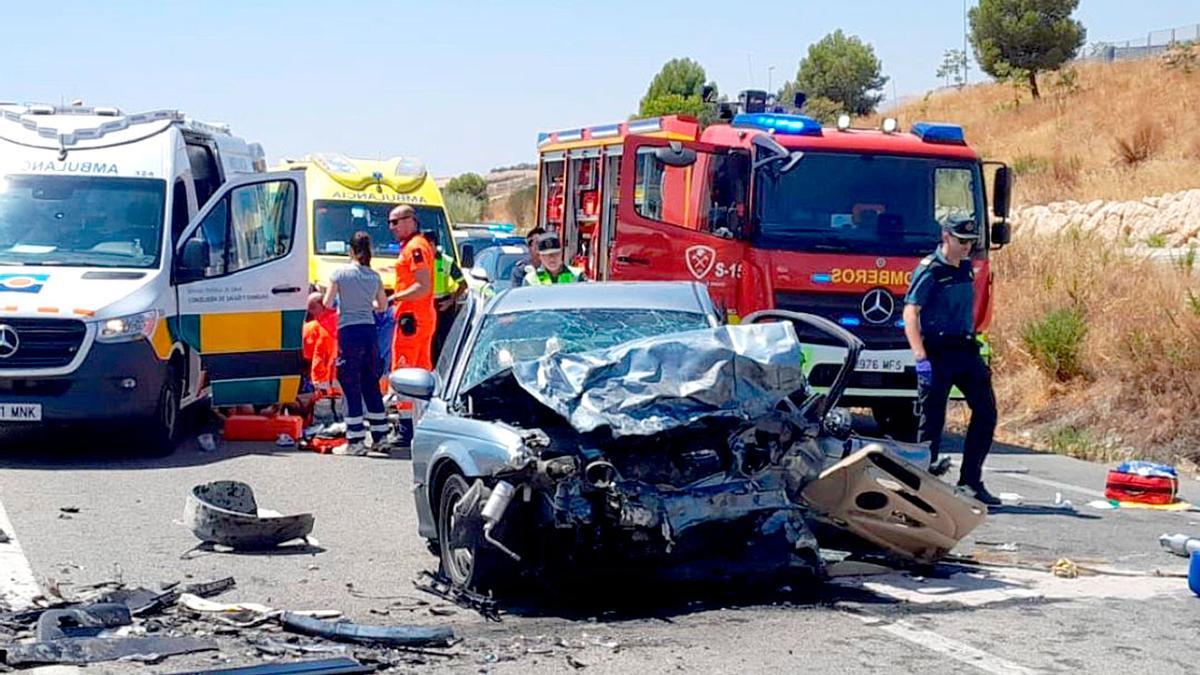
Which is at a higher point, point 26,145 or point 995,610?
point 26,145

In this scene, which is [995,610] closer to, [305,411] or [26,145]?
[305,411]

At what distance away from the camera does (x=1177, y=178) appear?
33.2 meters

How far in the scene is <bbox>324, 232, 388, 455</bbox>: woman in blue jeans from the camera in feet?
44.0

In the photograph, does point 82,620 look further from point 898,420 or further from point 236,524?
point 898,420

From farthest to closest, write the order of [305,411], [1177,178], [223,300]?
[1177,178], [305,411], [223,300]

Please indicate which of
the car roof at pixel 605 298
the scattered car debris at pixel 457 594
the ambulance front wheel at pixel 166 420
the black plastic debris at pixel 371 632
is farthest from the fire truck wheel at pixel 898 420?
the black plastic debris at pixel 371 632

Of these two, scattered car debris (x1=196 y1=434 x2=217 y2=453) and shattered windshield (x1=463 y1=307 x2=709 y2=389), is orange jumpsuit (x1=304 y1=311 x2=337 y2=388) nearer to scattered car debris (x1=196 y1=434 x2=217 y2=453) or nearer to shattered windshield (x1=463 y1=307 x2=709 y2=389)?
scattered car debris (x1=196 y1=434 x2=217 y2=453)

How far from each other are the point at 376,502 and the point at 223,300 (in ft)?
10.9

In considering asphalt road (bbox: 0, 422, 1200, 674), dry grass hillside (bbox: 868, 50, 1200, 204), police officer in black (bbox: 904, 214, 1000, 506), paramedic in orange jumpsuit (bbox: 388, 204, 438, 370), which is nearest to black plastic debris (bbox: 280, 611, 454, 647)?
asphalt road (bbox: 0, 422, 1200, 674)

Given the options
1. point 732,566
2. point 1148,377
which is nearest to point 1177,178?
point 1148,377

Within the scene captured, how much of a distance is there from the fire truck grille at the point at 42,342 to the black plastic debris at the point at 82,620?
592 cm

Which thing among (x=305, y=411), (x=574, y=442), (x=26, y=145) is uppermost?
(x=26, y=145)

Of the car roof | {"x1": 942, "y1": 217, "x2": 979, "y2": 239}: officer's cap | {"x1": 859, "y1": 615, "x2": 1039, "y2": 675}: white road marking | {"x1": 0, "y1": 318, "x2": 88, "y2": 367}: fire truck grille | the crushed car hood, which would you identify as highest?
{"x1": 942, "y1": 217, "x2": 979, "y2": 239}: officer's cap

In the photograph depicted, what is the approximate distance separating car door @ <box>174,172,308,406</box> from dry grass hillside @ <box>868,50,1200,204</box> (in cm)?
2269
